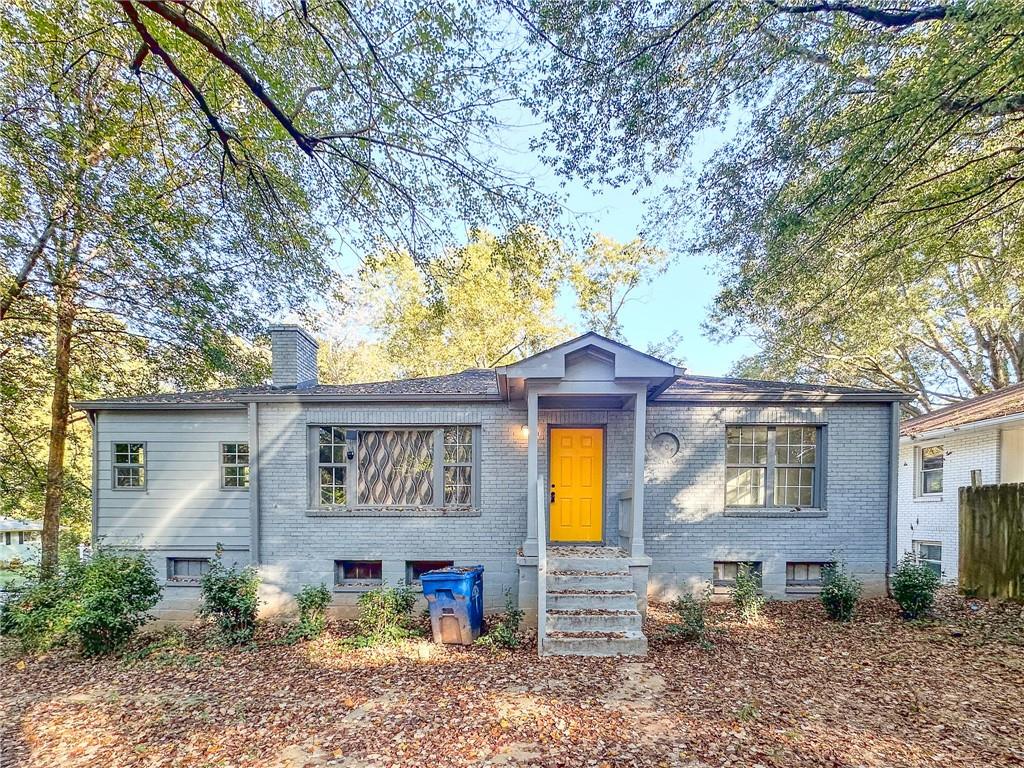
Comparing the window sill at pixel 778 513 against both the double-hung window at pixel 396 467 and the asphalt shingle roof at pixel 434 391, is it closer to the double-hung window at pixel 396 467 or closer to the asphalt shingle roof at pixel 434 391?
the asphalt shingle roof at pixel 434 391

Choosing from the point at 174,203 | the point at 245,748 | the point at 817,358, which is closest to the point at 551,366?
the point at 245,748

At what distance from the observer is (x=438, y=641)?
20.0ft

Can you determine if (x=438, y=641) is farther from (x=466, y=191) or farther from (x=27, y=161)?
(x=27, y=161)

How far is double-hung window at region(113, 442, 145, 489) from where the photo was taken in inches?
335

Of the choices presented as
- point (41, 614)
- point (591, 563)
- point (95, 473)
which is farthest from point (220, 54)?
point (95, 473)

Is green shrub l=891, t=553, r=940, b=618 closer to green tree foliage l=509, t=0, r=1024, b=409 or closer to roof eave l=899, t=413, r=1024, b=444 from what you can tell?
green tree foliage l=509, t=0, r=1024, b=409

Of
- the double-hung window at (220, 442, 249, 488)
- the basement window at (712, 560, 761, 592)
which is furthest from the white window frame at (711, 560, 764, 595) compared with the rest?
the double-hung window at (220, 442, 249, 488)

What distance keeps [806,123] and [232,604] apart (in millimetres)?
10231

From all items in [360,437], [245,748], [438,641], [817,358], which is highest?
[817,358]

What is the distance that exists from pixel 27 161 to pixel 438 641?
867cm

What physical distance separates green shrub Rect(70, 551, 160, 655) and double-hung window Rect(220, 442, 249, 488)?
2073 millimetres

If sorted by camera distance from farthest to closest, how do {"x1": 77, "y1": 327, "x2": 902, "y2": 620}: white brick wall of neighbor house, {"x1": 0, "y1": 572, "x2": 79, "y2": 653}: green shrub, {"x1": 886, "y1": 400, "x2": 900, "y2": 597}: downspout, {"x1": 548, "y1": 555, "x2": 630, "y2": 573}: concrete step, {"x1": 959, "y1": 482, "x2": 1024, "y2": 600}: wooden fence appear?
{"x1": 77, "y1": 327, "x2": 902, "y2": 620}: white brick wall of neighbor house < {"x1": 886, "y1": 400, "x2": 900, "y2": 597}: downspout < {"x1": 959, "y1": 482, "x2": 1024, "y2": 600}: wooden fence < {"x1": 548, "y1": 555, "x2": 630, "y2": 573}: concrete step < {"x1": 0, "y1": 572, "x2": 79, "y2": 653}: green shrub

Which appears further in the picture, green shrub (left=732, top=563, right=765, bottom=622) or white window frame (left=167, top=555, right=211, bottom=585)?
white window frame (left=167, top=555, right=211, bottom=585)

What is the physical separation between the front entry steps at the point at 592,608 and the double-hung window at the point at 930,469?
10571 millimetres
